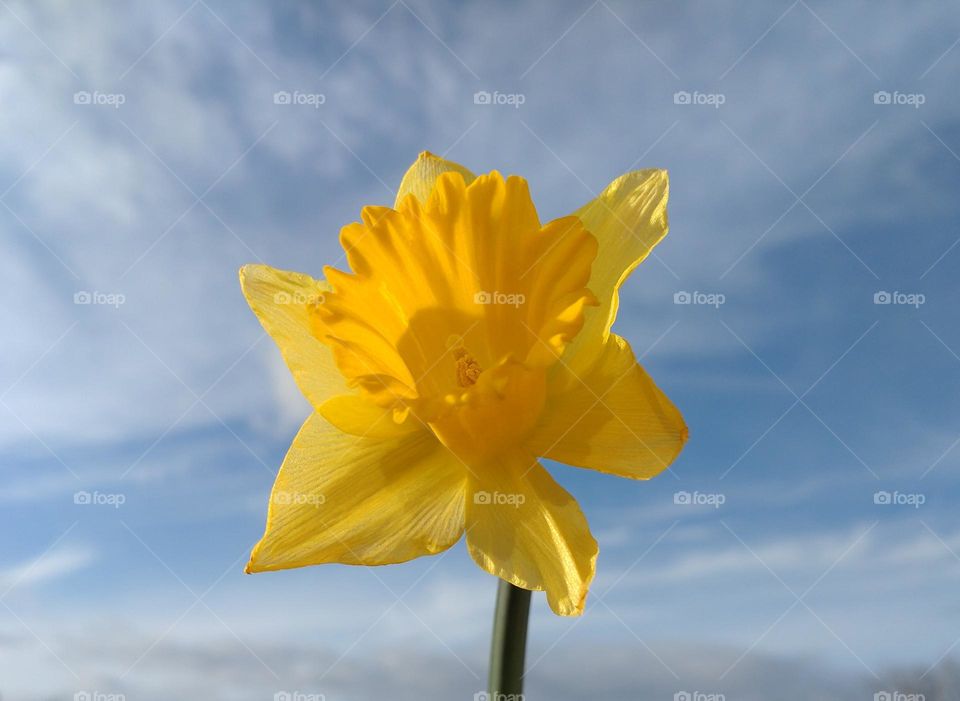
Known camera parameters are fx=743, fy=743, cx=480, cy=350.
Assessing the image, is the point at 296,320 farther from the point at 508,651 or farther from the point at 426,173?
the point at 508,651

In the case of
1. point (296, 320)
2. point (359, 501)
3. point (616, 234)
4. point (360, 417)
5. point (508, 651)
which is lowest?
point (508, 651)

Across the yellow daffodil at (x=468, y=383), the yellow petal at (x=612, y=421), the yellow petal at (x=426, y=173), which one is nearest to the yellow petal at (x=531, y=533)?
the yellow daffodil at (x=468, y=383)

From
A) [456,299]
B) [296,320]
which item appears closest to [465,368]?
[456,299]

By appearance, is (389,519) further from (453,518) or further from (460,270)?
(460,270)

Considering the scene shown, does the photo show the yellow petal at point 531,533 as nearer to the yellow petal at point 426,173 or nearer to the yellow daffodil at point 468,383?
the yellow daffodil at point 468,383

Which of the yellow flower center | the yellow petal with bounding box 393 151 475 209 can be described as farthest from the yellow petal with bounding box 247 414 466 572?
the yellow petal with bounding box 393 151 475 209

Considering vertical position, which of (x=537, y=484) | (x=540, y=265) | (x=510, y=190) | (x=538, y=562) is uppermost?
(x=510, y=190)

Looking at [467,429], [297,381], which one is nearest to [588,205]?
[467,429]
